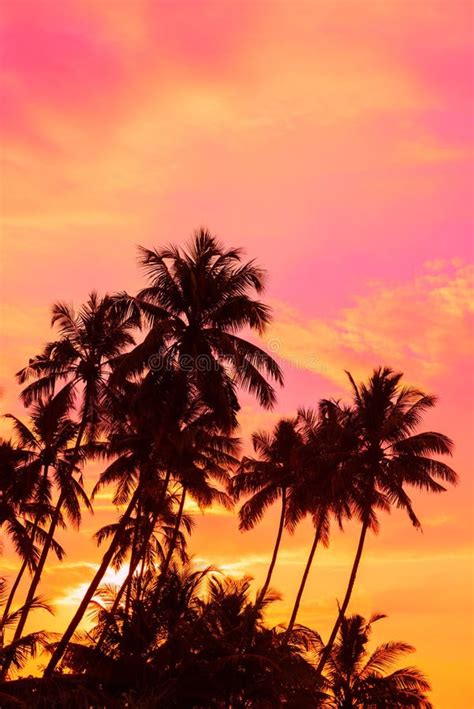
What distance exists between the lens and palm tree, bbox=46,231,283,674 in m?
33.1

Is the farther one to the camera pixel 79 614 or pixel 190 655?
pixel 79 614

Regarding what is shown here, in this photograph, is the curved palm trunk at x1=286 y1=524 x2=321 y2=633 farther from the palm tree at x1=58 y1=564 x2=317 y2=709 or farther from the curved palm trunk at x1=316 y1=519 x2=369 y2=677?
the palm tree at x1=58 y1=564 x2=317 y2=709

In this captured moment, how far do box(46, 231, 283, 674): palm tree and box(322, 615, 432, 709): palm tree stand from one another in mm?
12782

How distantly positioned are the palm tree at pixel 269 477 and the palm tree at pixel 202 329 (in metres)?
16.7

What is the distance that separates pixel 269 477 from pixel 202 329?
18891 millimetres

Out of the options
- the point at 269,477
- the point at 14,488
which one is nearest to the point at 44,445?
the point at 14,488

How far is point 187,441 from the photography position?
39.5m

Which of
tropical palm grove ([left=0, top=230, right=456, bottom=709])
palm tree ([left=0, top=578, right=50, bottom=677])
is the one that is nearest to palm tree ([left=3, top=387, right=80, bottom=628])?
tropical palm grove ([left=0, top=230, right=456, bottom=709])

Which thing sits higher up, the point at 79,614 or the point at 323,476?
the point at 323,476

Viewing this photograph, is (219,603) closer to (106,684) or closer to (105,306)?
(106,684)

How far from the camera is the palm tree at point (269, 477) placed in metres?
50.2

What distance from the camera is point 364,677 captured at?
40219 millimetres

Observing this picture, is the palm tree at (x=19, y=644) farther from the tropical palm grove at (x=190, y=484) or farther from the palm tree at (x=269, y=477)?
the palm tree at (x=269, y=477)

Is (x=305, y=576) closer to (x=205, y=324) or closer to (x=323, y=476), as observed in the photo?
(x=323, y=476)
